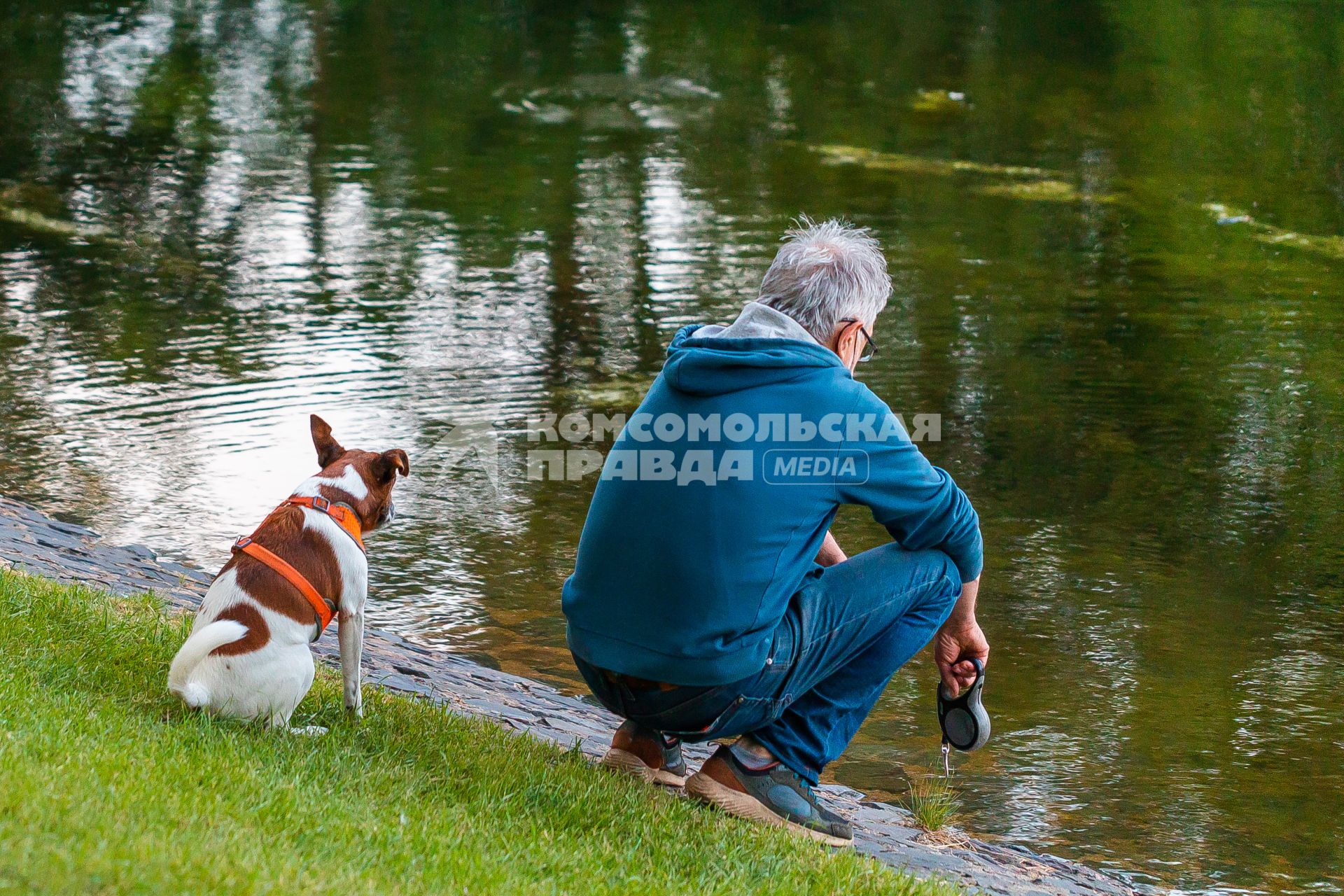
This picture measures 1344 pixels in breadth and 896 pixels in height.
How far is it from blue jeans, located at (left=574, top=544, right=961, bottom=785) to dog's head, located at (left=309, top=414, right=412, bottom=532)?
0.99 metres

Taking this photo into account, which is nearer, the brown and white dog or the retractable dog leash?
the brown and white dog

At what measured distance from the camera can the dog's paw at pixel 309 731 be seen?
4.34 m

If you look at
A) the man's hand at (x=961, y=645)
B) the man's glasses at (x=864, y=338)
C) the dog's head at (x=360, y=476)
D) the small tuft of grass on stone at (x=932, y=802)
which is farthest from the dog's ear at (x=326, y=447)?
the small tuft of grass on stone at (x=932, y=802)

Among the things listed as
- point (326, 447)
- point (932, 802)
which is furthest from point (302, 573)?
point (932, 802)

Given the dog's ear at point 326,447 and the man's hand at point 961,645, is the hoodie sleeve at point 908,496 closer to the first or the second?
the man's hand at point 961,645

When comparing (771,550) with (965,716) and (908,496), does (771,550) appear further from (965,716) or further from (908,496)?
(965,716)

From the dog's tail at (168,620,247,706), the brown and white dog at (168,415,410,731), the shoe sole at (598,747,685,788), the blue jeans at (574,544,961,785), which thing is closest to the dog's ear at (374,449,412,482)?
the brown and white dog at (168,415,410,731)

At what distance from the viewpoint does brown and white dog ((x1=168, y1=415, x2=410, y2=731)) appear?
4.21m

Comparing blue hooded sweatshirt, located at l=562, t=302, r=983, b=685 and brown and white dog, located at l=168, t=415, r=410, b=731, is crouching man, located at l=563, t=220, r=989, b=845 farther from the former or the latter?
brown and white dog, located at l=168, t=415, r=410, b=731

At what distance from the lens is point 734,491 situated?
381 centimetres

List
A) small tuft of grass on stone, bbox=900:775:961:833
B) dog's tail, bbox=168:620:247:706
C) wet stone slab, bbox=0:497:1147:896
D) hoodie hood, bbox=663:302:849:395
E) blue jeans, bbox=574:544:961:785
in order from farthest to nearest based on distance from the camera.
A: small tuft of grass on stone, bbox=900:775:961:833 < wet stone slab, bbox=0:497:1147:896 < dog's tail, bbox=168:620:247:706 < blue jeans, bbox=574:544:961:785 < hoodie hood, bbox=663:302:849:395

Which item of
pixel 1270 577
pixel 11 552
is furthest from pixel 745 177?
pixel 11 552

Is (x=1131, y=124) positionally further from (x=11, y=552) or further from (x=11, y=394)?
(x=11, y=552)

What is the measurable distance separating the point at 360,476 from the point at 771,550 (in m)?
1.51
